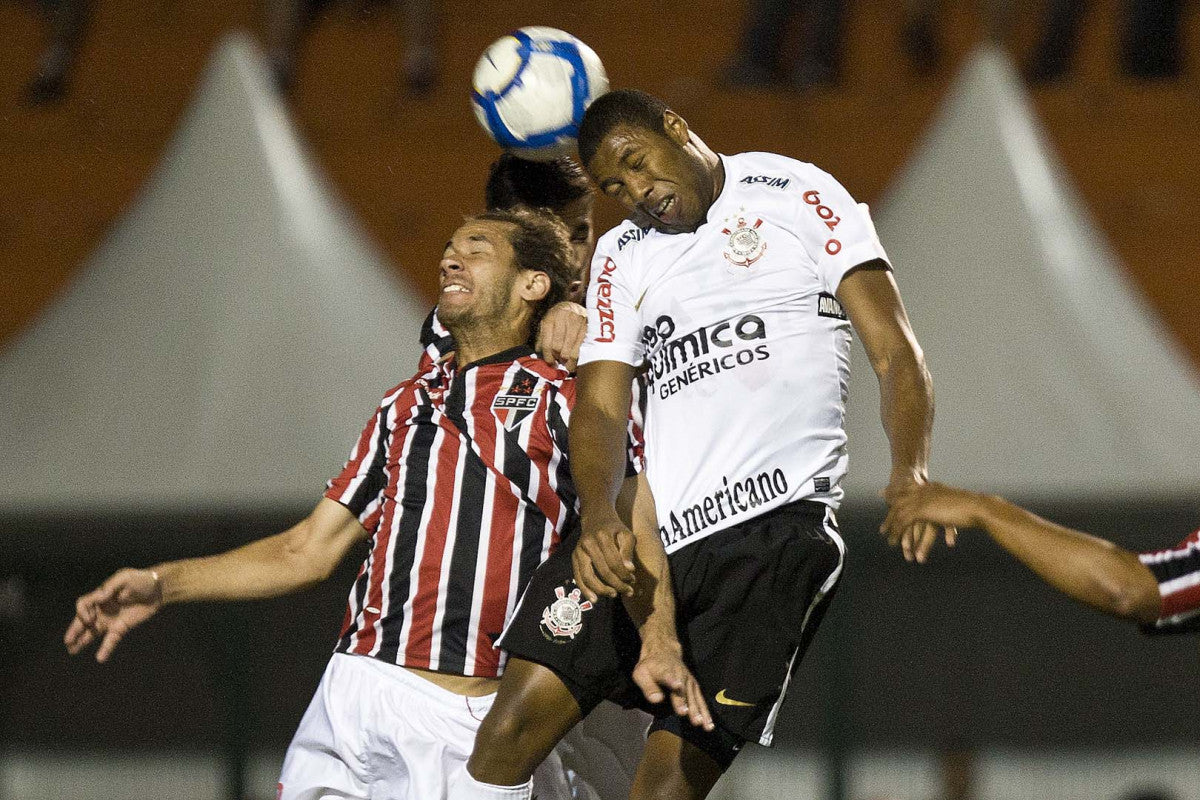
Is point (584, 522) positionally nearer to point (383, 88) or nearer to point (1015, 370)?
point (1015, 370)

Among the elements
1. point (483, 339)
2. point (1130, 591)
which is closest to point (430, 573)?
point (483, 339)

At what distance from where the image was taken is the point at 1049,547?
3.10 m

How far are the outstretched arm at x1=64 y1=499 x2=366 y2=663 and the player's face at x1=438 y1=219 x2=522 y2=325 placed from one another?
0.59 metres

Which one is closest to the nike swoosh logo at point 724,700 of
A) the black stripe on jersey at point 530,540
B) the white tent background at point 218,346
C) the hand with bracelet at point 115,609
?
the black stripe on jersey at point 530,540

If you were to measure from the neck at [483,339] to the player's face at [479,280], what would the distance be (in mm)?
23

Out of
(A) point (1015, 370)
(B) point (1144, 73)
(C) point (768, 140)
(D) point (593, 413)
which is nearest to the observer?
(D) point (593, 413)

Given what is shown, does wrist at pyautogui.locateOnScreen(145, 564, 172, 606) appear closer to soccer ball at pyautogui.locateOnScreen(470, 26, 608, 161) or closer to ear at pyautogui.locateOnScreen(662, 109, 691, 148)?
soccer ball at pyautogui.locateOnScreen(470, 26, 608, 161)

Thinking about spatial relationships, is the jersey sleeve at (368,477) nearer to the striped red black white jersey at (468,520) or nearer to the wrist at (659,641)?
the striped red black white jersey at (468,520)

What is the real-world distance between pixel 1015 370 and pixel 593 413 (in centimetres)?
424

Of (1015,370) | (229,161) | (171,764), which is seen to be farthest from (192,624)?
(1015,370)

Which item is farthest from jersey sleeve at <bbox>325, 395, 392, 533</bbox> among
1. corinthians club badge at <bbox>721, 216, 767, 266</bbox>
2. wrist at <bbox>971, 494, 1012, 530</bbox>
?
wrist at <bbox>971, 494, 1012, 530</bbox>

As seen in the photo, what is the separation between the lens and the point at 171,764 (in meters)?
7.93

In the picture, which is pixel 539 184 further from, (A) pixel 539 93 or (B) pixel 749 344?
(B) pixel 749 344

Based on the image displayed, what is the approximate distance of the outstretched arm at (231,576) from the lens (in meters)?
Answer: 4.10
